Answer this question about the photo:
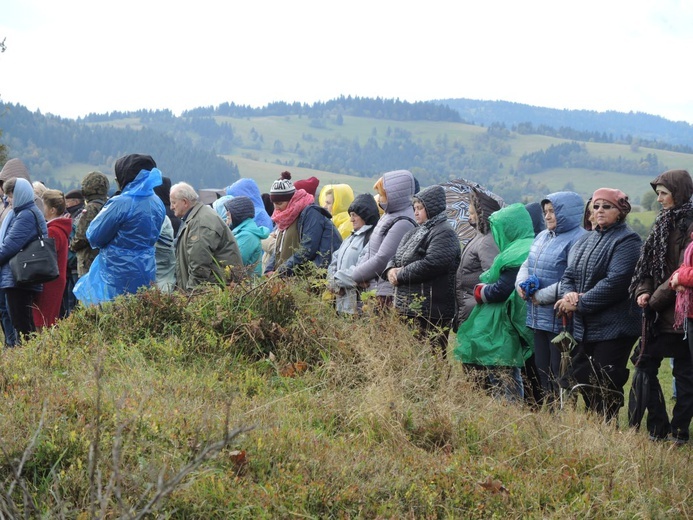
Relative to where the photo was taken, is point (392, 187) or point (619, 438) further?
point (392, 187)

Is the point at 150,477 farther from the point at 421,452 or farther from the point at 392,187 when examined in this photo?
the point at 392,187

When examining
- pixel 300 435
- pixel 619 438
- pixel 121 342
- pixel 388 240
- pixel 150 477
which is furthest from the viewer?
pixel 388 240

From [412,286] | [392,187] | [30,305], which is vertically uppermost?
[392,187]

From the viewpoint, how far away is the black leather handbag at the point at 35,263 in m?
8.73

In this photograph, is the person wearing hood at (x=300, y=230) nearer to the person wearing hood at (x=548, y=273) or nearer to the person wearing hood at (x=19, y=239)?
the person wearing hood at (x=548, y=273)

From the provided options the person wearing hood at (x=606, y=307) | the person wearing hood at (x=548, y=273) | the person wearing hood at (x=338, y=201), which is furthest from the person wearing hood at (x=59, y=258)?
the person wearing hood at (x=606, y=307)

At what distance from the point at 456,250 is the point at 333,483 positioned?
11.9ft

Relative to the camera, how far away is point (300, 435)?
4957 millimetres

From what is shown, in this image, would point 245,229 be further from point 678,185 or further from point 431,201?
point 678,185

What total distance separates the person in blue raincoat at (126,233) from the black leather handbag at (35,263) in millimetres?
871

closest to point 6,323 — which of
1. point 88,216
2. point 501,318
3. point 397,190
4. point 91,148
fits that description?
point 88,216

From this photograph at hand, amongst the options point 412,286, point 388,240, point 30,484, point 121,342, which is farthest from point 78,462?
point 388,240

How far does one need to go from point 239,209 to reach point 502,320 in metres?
3.85

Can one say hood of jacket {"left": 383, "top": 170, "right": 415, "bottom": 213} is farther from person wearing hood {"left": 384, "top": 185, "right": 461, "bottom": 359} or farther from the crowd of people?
person wearing hood {"left": 384, "top": 185, "right": 461, "bottom": 359}
